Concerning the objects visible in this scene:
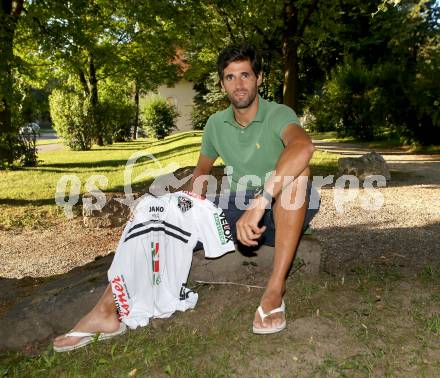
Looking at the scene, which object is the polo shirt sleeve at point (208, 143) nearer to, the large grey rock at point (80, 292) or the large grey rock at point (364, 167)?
the large grey rock at point (80, 292)

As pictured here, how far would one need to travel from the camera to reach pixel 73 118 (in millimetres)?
24438

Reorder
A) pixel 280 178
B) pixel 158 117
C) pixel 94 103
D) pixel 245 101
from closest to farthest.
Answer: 1. pixel 280 178
2. pixel 245 101
3. pixel 94 103
4. pixel 158 117

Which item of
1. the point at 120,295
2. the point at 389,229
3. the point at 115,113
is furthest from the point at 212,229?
the point at 115,113

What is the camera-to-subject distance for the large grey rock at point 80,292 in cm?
333

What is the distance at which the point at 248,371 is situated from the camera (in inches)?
99.0

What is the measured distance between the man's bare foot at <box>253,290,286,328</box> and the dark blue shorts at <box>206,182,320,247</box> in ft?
1.45

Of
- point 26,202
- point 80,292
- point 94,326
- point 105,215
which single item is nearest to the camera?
point 94,326

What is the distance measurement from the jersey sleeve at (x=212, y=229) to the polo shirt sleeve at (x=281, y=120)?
0.65m

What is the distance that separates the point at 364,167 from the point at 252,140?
322 inches

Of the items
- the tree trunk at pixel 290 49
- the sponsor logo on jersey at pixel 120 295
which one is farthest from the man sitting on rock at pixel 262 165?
the tree trunk at pixel 290 49

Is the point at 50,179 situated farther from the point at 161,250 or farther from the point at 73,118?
the point at 73,118

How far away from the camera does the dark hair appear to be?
3.21 m

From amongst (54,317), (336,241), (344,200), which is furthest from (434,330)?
(344,200)

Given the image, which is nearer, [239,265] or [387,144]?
[239,265]
